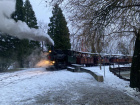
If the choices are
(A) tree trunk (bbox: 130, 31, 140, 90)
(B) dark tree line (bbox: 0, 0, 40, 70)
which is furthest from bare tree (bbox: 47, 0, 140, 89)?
(B) dark tree line (bbox: 0, 0, 40, 70)

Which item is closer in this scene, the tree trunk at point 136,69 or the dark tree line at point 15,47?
the tree trunk at point 136,69

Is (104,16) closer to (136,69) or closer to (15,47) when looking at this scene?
(136,69)

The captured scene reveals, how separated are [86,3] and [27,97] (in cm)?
523

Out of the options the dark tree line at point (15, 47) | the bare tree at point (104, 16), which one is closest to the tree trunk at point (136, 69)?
the bare tree at point (104, 16)

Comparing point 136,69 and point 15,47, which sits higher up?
point 15,47

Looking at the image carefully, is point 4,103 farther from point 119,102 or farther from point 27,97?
point 119,102

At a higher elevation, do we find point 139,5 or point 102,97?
point 139,5

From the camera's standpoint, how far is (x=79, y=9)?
8281mm

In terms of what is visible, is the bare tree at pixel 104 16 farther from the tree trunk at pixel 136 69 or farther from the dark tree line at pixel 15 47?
the dark tree line at pixel 15 47

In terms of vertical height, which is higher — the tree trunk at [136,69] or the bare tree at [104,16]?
the bare tree at [104,16]

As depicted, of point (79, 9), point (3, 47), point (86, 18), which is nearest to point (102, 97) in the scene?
point (86, 18)

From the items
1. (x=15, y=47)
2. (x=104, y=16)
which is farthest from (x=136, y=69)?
(x=15, y=47)

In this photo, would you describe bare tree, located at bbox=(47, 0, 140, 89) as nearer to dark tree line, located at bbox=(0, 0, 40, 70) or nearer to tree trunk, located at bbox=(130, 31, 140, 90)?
tree trunk, located at bbox=(130, 31, 140, 90)

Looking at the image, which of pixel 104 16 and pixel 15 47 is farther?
pixel 15 47
